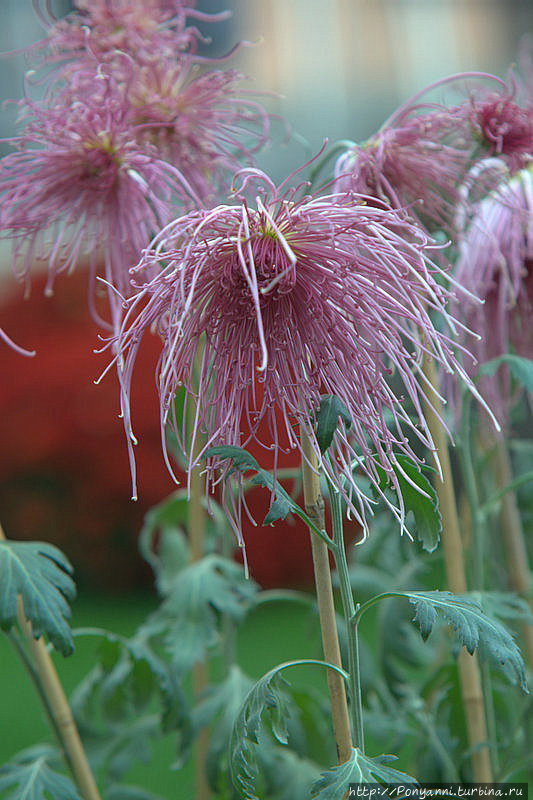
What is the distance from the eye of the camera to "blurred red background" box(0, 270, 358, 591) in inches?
126

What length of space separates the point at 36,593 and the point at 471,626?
0.37 m

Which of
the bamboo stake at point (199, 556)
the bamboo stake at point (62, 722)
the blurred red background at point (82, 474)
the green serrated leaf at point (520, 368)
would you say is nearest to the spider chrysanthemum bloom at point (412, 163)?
the green serrated leaf at point (520, 368)

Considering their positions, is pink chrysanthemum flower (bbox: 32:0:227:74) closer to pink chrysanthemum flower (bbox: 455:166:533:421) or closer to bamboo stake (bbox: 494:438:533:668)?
pink chrysanthemum flower (bbox: 455:166:533:421)

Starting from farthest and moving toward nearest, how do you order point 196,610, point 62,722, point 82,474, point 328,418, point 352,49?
point 352,49, point 82,474, point 196,610, point 62,722, point 328,418

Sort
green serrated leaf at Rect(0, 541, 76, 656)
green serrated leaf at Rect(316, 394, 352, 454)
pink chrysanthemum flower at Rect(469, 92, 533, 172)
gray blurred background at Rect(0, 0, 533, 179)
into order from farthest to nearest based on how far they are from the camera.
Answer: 1. gray blurred background at Rect(0, 0, 533, 179)
2. pink chrysanthemum flower at Rect(469, 92, 533, 172)
3. green serrated leaf at Rect(0, 541, 76, 656)
4. green serrated leaf at Rect(316, 394, 352, 454)

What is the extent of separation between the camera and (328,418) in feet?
1.81

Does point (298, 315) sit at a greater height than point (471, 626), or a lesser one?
greater

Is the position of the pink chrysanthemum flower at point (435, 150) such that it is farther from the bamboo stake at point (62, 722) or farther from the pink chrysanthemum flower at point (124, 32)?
the bamboo stake at point (62, 722)

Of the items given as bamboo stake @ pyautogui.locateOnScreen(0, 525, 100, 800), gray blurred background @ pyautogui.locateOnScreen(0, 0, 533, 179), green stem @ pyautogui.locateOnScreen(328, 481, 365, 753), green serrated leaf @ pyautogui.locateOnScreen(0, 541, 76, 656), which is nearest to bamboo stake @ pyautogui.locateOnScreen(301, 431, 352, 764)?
green stem @ pyautogui.locateOnScreen(328, 481, 365, 753)

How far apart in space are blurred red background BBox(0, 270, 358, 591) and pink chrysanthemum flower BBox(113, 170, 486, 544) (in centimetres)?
250

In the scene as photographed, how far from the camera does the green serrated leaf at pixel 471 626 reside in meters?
0.59

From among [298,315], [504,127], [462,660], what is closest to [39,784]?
[462,660]

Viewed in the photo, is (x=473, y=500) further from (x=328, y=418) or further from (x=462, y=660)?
(x=328, y=418)

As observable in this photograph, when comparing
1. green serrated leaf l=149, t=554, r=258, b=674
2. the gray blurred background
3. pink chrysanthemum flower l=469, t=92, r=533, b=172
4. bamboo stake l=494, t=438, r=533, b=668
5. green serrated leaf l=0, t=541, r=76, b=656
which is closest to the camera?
green serrated leaf l=0, t=541, r=76, b=656
